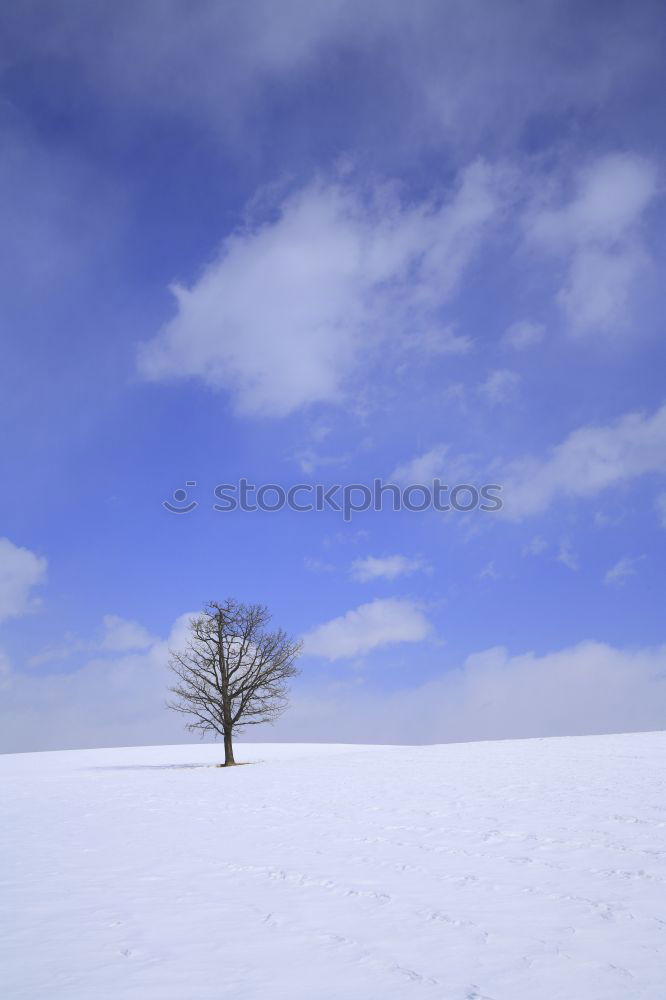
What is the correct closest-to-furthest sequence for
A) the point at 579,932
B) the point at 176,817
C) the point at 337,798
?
the point at 579,932, the point at 176,817, the point at 337,798

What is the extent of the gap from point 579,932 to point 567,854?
142 inches

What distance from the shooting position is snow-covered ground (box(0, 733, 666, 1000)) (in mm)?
5660

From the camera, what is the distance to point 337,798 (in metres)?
17.3

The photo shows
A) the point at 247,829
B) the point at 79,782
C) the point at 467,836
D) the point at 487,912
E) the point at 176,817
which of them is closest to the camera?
the point at 487,912

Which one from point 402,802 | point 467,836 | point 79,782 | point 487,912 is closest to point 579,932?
point 487,912

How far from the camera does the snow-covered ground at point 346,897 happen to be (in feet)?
18.6

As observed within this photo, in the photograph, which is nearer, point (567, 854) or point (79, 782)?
point (567, 854)

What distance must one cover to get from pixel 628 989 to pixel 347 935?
8.71 ft

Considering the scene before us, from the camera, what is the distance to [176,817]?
15.3 meters

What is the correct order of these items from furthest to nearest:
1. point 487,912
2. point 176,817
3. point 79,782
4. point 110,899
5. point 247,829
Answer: point 79,782
point 176,817
point 247,829
point 110,899
point 487,912

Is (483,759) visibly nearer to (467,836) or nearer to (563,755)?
(563,755)

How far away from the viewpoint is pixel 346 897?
26.3 feet

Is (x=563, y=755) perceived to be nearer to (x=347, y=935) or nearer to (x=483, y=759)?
(x=483, y=759)

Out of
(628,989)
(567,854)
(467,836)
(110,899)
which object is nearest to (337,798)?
(467,836)
